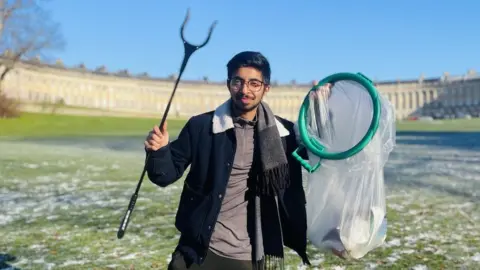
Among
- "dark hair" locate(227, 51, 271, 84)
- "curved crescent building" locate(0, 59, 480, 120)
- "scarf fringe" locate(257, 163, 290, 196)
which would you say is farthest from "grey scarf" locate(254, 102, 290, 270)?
"curved crescent building" locate(0, 59, 480, 120)

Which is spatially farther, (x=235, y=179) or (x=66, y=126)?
(x=66, y=126)

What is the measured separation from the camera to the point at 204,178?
2980 millimetres

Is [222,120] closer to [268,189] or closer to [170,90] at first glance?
[268,189]

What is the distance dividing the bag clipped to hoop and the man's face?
423mm

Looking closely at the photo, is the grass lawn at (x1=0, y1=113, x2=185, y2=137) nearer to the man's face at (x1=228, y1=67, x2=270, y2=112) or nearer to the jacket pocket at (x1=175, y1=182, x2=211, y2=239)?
the jacket pocket at (x1=175, y1=182, x2=211, y2=239)

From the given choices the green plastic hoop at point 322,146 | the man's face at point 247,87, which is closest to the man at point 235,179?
the man's face at point 247,87

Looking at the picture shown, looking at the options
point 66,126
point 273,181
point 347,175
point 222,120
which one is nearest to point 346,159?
point 347,175

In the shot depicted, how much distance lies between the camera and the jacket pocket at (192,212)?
9.50 ft

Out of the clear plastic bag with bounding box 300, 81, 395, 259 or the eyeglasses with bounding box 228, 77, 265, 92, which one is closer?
the eyeglasses with bounding box 228, 77, 265, 92

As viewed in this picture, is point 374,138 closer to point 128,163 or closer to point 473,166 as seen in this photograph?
point 473,166

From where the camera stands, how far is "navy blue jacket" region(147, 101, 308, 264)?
2.90 metres

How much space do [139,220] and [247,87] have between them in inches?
218

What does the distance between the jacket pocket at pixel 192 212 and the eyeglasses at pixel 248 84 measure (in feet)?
2.33

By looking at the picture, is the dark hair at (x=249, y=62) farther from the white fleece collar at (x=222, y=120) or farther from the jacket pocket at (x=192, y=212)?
the jacket pocket at (x=192, y=212)
